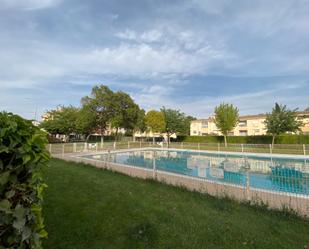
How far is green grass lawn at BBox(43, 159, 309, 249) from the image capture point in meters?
2.91

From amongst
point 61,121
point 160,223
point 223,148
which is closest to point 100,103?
point 61,121

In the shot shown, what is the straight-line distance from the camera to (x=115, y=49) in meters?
12.6

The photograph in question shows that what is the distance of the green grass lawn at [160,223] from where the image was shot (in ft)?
9.56

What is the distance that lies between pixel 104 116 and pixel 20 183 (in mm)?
36117

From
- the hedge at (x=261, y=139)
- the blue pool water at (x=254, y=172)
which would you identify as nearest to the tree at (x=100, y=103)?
the hedge at (x=261, y=139)

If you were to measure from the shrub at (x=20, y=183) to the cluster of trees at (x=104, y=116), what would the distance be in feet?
111

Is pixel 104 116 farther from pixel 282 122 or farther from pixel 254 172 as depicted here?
pixel 254 172

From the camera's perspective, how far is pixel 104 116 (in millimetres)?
36344

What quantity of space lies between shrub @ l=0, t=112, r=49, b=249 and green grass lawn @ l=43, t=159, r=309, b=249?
179cm

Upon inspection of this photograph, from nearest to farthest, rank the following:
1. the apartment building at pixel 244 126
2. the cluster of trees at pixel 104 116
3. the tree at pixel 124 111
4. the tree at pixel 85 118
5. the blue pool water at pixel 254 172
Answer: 1. the blue pool water at pixel 254 172
2. the tree at pixel 85 118
3. the cluster of trees at pixel 104 116
4. the tree at pixel 124 111
5. the apartment building at pixel 244 126

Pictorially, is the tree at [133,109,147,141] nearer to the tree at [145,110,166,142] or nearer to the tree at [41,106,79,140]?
the tree at [145,110,166,142]

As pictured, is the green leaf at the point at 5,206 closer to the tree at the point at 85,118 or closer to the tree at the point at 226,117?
the tree at the point at 226,117

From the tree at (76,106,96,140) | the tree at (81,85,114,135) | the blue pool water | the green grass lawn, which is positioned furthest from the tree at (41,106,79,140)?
the green grass lawn

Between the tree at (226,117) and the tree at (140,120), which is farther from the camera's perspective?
the tree at (140,120)
